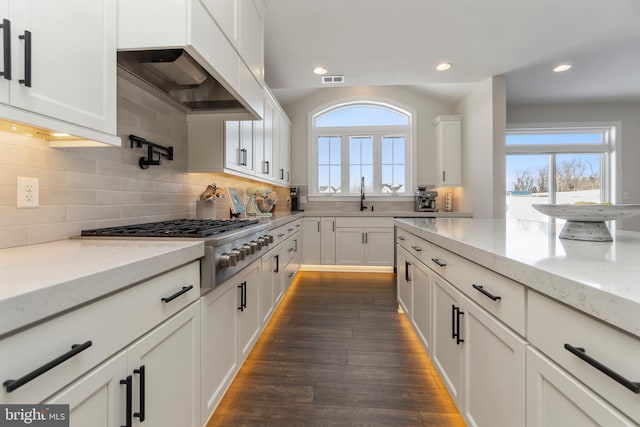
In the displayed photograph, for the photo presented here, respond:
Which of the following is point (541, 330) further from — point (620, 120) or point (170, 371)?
point (620, 120)

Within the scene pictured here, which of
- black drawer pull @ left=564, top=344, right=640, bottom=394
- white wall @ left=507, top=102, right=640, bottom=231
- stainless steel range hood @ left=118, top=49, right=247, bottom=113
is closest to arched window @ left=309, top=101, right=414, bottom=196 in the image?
white wall @ left=507, top=102, right=640, bottom=231

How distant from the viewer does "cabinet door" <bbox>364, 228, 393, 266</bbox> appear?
4.23 metres

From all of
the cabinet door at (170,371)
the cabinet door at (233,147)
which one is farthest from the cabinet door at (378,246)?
the cabinet door at (170,371)

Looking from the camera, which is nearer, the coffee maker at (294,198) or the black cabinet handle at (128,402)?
the black cabinet handle at (128,402)

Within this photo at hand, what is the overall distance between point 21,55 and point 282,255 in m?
2.28

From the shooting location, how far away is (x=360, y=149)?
5031 mm

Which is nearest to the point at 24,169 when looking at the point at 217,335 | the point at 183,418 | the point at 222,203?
the point at 217,335

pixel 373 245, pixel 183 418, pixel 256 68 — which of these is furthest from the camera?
pixel 373 245

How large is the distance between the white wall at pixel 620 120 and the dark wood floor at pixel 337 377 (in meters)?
4.72

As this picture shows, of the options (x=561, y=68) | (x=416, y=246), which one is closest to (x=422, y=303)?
(x=416, y=246)

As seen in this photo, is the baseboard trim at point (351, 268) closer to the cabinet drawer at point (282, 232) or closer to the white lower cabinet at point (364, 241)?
the white lower cabinet at point (364, 241)

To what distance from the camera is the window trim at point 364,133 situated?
4836 millimetres

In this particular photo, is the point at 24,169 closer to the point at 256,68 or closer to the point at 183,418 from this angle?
the point at 183,418

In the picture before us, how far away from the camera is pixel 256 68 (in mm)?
2072
